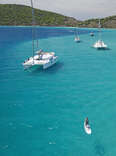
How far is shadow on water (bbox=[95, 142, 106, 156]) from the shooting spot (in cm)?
1877

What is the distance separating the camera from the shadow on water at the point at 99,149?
18.8 metres

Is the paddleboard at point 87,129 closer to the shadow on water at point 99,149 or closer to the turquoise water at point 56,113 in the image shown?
the turquoise water at point 56,113

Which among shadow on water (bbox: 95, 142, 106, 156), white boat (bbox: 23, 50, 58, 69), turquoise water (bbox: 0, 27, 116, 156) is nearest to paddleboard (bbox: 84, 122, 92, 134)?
turquoise water (bbox: 0, 27, 116, 156)

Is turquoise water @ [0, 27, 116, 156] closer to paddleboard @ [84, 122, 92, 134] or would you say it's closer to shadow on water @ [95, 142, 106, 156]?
shadow on water @ [95, 142, 106, 156]

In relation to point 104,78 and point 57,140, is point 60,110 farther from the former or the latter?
point 104,78

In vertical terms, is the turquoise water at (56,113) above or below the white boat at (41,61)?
below

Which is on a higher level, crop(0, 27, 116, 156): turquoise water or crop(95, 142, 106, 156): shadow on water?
crop(0, 27, 116, 156): turquoise water

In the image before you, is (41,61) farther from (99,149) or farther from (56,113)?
(99,149)

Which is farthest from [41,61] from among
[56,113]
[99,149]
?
[99,149]

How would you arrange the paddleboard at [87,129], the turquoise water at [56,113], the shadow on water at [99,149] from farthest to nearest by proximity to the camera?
the paddleboard at [87,129] → the turquoise water at [56,113] → the shadow on water at [99,149]

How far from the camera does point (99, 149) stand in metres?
19.5

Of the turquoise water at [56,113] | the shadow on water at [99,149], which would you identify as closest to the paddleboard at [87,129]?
the turquoise water at [56,113]

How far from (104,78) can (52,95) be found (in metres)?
17.4

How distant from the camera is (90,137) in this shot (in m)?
21.4
